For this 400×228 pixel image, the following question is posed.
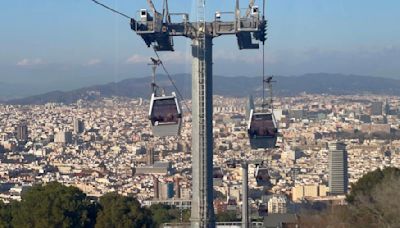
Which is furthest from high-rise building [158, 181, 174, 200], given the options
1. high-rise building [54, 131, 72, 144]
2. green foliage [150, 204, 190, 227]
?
high-rise building [54, 131, 72, 144]

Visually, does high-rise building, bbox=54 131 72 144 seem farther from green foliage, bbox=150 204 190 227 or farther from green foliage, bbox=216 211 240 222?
green foliage, bbox=216 211 240 222

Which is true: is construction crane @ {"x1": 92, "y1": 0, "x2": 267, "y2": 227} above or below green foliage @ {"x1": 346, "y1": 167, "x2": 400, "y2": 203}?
above

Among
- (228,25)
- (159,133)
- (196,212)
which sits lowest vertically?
(196,212)

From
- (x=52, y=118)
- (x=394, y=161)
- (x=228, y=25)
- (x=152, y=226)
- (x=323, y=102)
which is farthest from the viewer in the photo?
(x=52, y=118)

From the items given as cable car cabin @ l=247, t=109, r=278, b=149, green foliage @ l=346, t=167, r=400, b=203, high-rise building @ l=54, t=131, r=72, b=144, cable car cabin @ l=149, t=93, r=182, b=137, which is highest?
cable car cabin @ l=149, t=93, r=182, b=137

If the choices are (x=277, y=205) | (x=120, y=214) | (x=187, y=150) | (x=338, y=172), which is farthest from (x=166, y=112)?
(x=187, y=150)

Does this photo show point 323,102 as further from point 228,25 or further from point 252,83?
point 228,25

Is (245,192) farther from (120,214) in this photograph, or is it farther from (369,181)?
(369,181)

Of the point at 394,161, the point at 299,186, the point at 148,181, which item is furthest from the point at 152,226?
the point at 394,161
